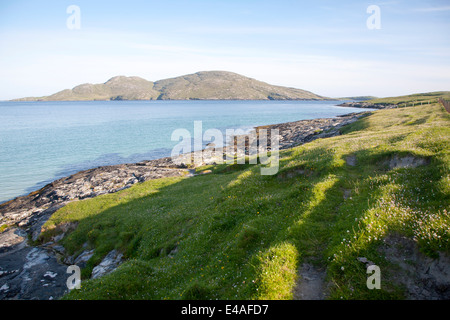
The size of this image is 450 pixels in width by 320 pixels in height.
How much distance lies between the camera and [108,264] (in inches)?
820

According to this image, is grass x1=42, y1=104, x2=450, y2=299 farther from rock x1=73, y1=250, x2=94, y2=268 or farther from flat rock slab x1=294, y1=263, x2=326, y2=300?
rock x1=73, y1=250, x2=94, y2=268

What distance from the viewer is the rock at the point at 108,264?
19844mm

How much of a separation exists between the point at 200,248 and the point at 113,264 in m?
10.0

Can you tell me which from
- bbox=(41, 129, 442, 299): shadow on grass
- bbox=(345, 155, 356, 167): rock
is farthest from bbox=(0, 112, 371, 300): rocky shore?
bbox=(345, 155, 356, 167): rock

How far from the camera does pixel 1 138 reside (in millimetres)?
92438

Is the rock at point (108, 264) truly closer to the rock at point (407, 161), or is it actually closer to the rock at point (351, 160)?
the rock at point (351, 160)

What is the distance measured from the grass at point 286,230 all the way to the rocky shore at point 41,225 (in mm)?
2143

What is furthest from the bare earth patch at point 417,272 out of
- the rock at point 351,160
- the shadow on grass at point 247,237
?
the rock at point 351,160

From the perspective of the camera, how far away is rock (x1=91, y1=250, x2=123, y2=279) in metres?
19.8

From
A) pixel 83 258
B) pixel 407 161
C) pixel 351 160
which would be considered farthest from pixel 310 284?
pixel 83 258

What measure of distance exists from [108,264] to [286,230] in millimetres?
16415

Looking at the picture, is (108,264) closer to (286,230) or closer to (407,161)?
(286,230)

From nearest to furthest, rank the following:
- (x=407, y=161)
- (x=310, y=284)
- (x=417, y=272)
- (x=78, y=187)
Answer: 1. (x=417, y=272)
2. (x=310, y=284)
3. (x=407, y=161)
4. (x=78, y=187)
